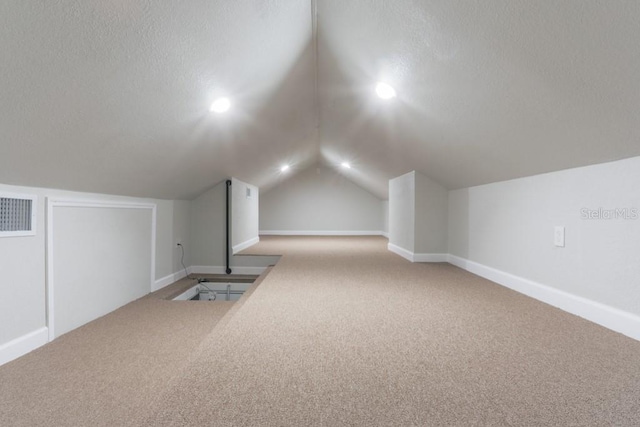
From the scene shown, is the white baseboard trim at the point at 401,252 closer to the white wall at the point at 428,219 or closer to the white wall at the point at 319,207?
the white wall at the point at 428,219

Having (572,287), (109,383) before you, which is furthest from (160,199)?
(572,287)

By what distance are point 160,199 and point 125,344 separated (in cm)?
226

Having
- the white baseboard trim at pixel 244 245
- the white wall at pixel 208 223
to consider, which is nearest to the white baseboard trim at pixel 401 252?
the white baseboard trim at pixel 244 245

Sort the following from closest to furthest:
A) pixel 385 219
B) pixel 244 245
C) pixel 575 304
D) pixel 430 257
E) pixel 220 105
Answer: pixel 575 304 < pixel 220 105 < pixel 430 257 < pixel 244 245 < pixel 385 219

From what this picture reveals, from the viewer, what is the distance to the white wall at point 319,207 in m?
9.96

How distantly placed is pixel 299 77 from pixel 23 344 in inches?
120

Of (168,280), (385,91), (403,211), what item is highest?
(385,91)

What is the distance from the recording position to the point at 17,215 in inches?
83.0

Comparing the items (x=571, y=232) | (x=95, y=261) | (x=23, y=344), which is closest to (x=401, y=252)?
(x=571, y=232)

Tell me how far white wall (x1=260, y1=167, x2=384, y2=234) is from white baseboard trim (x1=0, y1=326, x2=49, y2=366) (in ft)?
25.0

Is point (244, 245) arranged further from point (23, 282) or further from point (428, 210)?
point (23, 282)

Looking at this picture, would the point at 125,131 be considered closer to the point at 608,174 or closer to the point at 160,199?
the point at 160,199

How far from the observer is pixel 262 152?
16.6 ft

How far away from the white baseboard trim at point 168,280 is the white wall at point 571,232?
13.4 feet
